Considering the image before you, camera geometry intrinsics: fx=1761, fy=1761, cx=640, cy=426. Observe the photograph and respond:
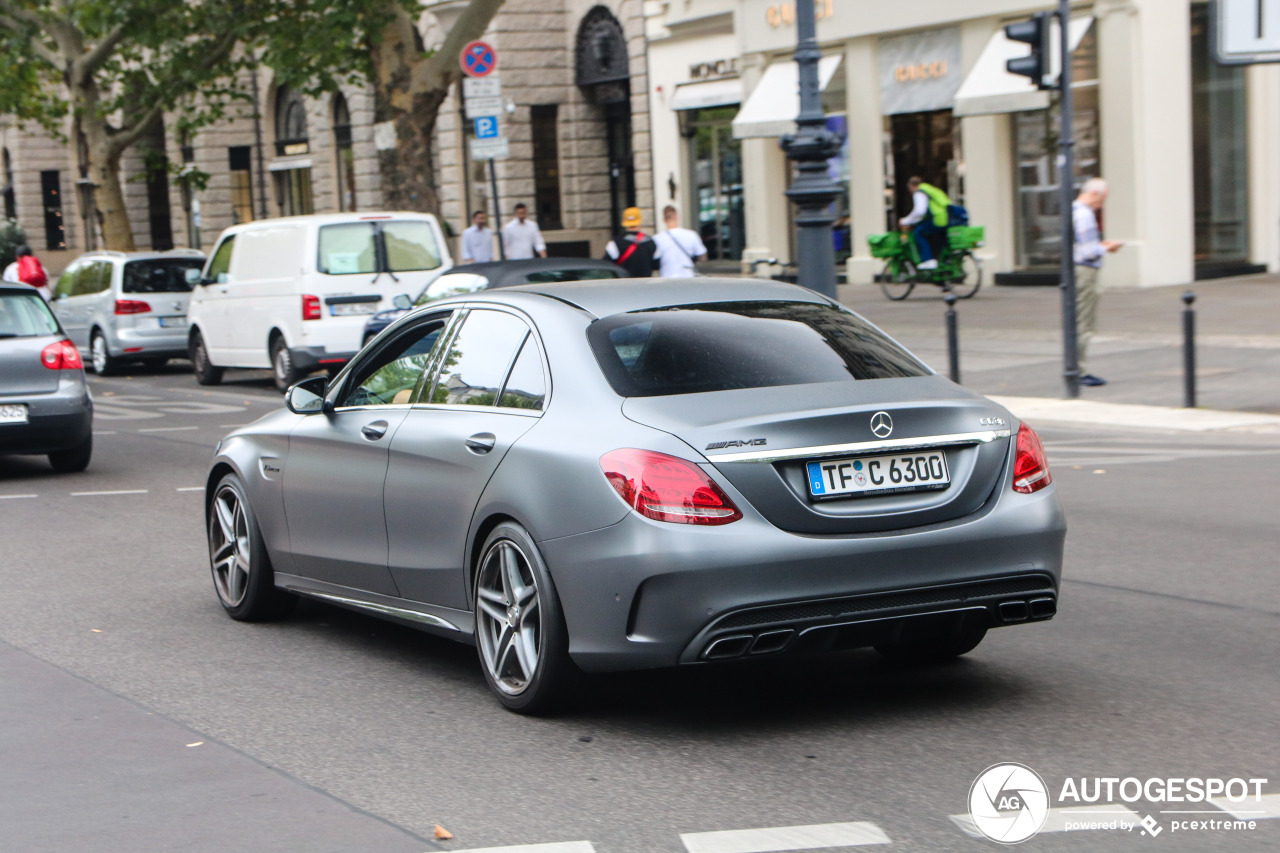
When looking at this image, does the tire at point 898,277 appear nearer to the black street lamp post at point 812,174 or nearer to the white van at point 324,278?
the white van at point 324,278

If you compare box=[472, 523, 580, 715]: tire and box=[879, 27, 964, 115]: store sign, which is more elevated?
box=[879, 27, 964, 115]: store sign

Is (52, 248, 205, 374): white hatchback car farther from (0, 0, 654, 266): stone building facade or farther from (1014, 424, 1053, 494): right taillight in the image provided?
(1014, 424, 1053, 494): right taillight

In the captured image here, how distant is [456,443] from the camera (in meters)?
5.92

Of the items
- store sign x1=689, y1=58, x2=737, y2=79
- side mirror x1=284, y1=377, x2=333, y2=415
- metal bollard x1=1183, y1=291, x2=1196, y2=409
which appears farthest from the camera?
store sign x1=689, y1=58, x2=737, y2=79

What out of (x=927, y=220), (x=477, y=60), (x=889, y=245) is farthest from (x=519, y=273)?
(x=889, y=245)

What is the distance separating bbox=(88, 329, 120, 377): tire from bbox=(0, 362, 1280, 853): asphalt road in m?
15.8

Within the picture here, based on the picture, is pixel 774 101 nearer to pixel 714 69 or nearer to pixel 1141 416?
pixel 714 69

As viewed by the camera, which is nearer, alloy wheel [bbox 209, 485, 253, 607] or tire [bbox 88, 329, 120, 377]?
alloy wheel [bbox 209, 485, 253, 607]

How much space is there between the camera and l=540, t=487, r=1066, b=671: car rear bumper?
5035mm

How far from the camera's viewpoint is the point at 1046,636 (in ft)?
21.7

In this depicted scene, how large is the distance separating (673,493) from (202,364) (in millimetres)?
17446

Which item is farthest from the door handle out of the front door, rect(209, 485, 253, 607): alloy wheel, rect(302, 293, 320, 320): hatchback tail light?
rect(302, 293, 320, 320): hatchback tail light

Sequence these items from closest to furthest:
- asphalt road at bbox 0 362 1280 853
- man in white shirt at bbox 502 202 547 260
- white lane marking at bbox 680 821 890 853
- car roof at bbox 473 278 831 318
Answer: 1. white lane marking at bbox 680 821 890 853
2. asphalt road at bbox 0 362 1280 853
3. car roof at bbox 473 278 831 318
4. man in white shirt at bbox 502 202 547 260

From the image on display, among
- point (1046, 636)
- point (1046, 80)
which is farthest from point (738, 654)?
point (1046, 80)
